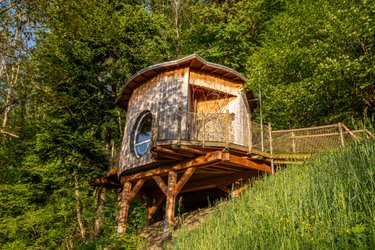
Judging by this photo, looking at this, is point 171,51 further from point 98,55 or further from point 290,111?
point 290,111

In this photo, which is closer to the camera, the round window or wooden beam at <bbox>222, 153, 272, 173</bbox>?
wooden beam at <bbox>222, 153, 272, 173</bbox>

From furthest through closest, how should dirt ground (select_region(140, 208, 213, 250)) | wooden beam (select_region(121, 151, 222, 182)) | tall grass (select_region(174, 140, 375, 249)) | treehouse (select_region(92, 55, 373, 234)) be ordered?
treehouse (select_region(92, 55, 373, 234))
dirt ground (select_region(140, 208, 213, 250))
wooden beam (select_region(121, 151, 222, 182))
tall grass (select_region(174, 140, 375, 249))

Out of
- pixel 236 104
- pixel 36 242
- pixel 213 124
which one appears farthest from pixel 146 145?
pixel 36 242

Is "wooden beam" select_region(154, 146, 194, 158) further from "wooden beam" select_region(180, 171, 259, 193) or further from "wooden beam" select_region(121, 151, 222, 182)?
"wooden beam" select_region(180, 171, 259, 193)

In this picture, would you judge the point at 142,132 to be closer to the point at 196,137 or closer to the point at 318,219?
the point at 196,137

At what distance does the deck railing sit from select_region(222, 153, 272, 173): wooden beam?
0.37 m

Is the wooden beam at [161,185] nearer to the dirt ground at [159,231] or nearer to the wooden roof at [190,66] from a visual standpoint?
the dirt ground at [159,231]

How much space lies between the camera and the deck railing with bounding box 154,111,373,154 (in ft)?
30.9

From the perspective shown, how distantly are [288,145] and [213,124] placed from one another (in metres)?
3.00

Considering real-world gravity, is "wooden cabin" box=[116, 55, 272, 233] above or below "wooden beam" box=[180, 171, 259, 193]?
above

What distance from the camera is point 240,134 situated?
36.1 feet

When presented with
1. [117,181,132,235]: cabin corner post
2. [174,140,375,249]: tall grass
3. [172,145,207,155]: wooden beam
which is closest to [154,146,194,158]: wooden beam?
[172,145,207,155]: wooden beam

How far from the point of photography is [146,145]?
11023 millimetres

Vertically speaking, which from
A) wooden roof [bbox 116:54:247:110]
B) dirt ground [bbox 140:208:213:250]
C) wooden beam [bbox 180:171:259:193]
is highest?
wooden roof [bbox 116:54:247:110]
